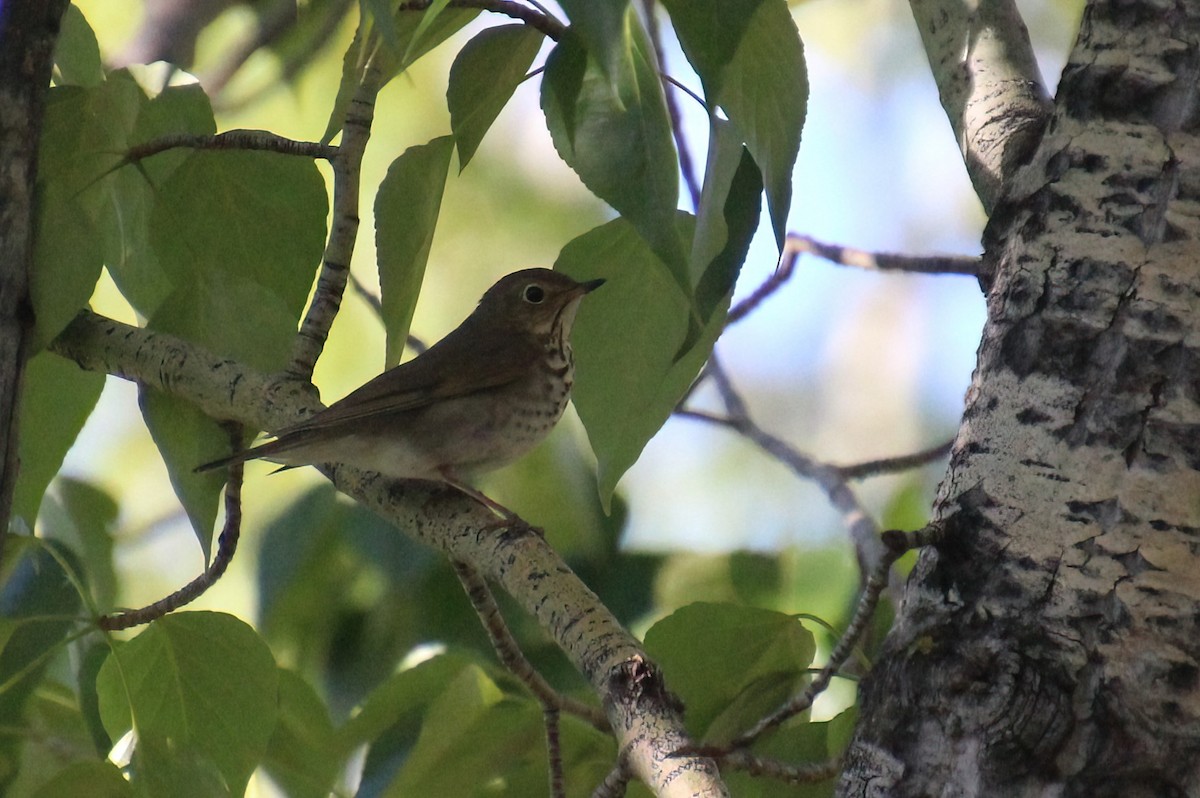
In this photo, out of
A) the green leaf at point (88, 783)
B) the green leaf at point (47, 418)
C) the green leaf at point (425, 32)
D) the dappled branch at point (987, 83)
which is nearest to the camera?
the green leaf at point (425, 32)

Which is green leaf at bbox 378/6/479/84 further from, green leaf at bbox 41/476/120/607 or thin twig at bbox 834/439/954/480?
thin twig at bbox 834/439/954/480

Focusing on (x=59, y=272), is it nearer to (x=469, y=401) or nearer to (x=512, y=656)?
(x=512, y=656)

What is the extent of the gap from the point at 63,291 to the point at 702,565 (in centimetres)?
181

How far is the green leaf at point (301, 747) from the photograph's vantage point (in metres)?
2.52

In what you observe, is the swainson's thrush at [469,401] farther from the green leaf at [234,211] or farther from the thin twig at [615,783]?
the thin twig at [615,783]

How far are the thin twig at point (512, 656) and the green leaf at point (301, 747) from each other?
520 mm

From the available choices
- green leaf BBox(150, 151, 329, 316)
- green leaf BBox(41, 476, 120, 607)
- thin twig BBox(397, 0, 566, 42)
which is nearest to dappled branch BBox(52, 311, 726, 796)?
green leaf BBox(150, 151, 329, 316)

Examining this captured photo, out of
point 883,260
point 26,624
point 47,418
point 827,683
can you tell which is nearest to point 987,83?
point 883,260

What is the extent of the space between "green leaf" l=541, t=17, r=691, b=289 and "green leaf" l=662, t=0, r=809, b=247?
87 millimetres

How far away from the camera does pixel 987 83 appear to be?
2205mm

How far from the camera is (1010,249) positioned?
167 centimetres

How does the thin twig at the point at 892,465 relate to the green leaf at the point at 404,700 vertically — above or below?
above

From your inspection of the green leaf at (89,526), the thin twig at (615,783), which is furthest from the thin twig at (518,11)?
the green leaf at (89,526)

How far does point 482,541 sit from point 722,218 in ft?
2.85
